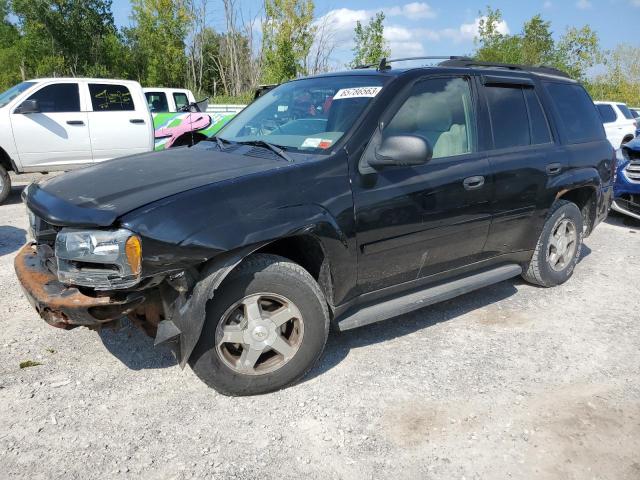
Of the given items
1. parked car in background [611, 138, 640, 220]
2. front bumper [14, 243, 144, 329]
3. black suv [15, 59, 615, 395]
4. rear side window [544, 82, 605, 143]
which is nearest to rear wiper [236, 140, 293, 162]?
black suv [15, 59, 615, 395]

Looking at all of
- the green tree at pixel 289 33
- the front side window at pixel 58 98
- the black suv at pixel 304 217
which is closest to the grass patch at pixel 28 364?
the black suv at pixel 304 217

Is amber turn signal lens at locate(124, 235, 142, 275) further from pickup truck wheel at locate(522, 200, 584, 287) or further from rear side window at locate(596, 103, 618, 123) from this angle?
rear side window at locate(596, 103, 618, 123)

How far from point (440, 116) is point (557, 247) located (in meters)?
1.97

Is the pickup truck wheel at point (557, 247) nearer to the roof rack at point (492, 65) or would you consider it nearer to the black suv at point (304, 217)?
the black suv at point (304, 217)

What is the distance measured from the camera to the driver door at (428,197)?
125 inches

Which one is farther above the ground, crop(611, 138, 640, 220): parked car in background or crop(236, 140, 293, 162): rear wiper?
crop(236, 140, 293, 162): rear wiper

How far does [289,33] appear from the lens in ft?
76.8

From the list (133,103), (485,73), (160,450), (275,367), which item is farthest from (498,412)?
(133,103)

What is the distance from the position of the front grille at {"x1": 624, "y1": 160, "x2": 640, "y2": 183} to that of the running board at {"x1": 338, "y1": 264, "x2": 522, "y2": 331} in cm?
439

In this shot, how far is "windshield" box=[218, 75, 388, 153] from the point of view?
329 cm

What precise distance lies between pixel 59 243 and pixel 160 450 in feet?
3.72

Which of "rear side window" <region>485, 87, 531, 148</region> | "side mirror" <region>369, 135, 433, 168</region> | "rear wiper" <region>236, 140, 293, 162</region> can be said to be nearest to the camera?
"side mirror" <region>369, 135, 433, 168</region>

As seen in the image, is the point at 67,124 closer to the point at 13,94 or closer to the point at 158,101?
the point at 13,94

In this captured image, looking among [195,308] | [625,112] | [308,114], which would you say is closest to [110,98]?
[308,114]
